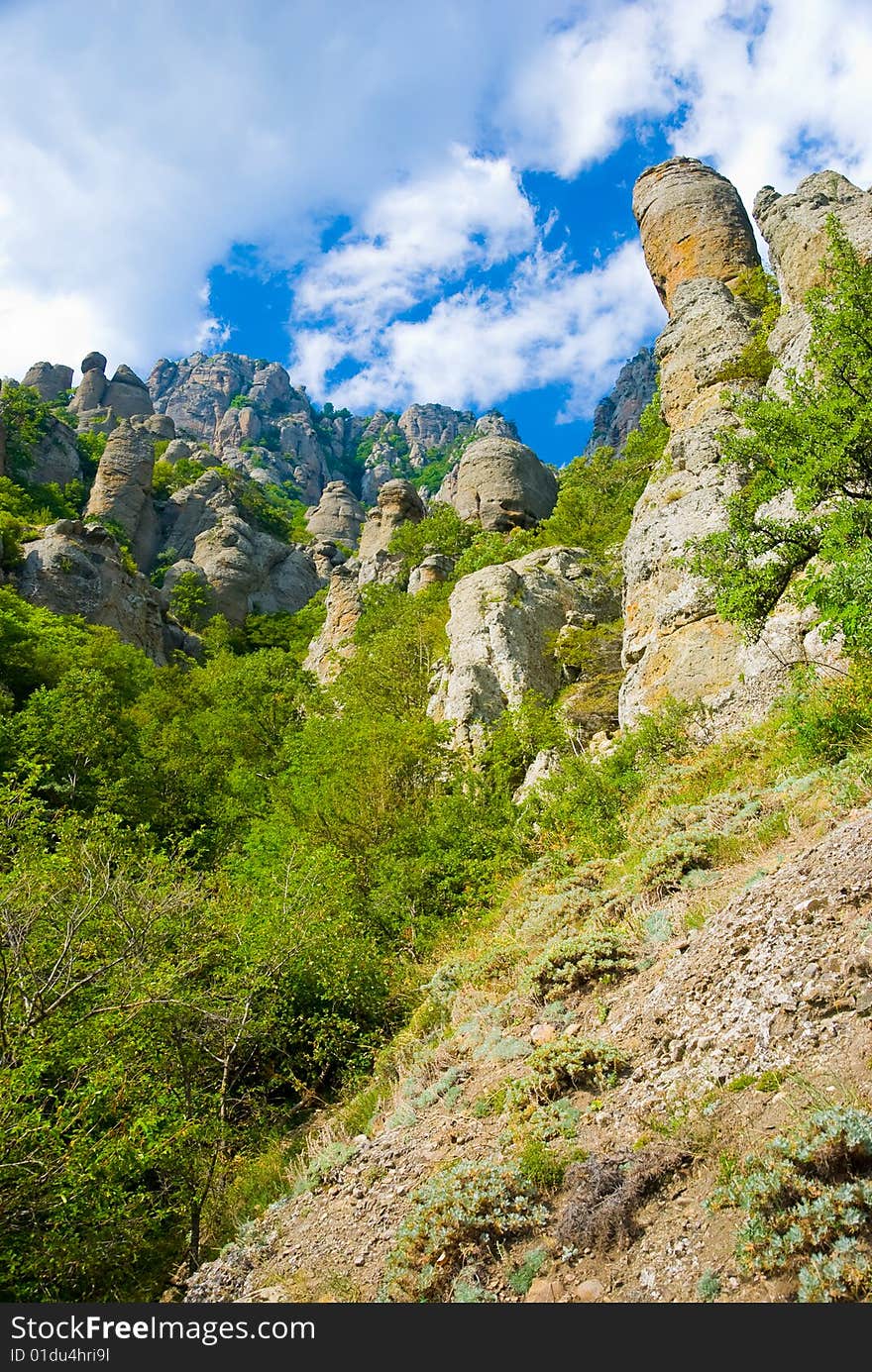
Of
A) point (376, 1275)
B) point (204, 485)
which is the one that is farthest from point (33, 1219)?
point (204, 485)

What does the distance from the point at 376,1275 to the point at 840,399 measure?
13.2 m

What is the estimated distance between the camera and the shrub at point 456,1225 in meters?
5.04

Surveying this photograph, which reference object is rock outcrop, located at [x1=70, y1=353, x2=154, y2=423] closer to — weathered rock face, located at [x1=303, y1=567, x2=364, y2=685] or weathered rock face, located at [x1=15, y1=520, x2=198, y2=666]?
weathered rock face, located at [x1=15, y1=520, x2=198, y2=666]

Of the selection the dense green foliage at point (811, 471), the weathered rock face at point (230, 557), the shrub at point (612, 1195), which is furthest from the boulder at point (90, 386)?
the shrub at point (612, 1195)

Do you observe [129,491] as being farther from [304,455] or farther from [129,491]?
[304,455]

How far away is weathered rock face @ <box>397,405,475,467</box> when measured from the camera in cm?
13962

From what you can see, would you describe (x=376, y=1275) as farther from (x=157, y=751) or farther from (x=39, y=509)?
(x=39, y=509)

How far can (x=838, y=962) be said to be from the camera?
5.51 metres

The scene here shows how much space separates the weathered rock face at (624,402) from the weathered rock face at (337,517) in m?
36.5

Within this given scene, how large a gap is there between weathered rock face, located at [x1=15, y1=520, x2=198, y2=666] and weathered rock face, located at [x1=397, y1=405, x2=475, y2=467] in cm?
9883

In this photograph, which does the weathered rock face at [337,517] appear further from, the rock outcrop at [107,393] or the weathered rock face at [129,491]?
the rock outcrop at [107,393]

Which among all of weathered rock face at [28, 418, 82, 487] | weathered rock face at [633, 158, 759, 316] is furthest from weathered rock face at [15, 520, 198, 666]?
weathered rock face at [633, 158, 759, 316]

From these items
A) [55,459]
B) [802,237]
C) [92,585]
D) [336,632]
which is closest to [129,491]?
[55,459]

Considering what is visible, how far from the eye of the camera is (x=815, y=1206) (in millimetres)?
3812
